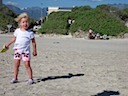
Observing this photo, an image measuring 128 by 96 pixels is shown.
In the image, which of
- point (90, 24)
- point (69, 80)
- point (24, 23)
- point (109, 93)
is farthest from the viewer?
point (90, 24)

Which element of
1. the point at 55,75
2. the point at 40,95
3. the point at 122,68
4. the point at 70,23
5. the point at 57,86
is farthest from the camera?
the point at 70,23

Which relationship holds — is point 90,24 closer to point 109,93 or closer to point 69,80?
point 69,80

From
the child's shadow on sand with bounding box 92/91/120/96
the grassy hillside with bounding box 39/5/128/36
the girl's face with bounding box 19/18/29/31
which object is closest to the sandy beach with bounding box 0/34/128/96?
the child's shadow on sand with bounding box 92/91/120/96

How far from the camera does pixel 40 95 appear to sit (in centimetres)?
688

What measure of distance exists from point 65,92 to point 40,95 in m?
0.57

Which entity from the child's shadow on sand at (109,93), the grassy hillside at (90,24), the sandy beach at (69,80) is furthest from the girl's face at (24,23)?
the grassy hillside at (90,24)

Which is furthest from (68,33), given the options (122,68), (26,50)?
(26,50)

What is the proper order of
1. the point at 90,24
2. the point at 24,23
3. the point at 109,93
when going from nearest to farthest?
the point at 109,93
the point at 24,23
the point at 90,24

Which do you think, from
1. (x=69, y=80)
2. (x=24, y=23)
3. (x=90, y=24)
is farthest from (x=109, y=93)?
(x=90, y=24)

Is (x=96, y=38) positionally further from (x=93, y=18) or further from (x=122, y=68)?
(x=122, y=68)

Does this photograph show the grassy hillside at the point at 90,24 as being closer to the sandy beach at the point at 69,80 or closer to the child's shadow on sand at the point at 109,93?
the sandy beach at the point at 69,80

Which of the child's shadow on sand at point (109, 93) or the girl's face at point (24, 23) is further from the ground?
the girl's face at point (24, 23)

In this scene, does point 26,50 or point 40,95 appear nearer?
point 40,95

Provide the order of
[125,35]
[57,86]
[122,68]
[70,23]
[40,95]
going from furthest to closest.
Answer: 1. [70,23]
2. [125,35]
3. [122,68]
4. [57,86]
5. [40,95]
